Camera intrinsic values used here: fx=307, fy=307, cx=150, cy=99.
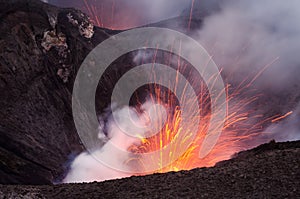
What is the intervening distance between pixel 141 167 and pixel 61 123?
13735mm

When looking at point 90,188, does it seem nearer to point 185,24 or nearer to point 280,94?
point 280,94

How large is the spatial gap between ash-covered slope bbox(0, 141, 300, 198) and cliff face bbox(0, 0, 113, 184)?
21.2 metres

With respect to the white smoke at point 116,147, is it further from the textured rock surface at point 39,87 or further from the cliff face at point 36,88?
the cliff face at point 36,88

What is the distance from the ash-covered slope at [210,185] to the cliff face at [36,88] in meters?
21.2

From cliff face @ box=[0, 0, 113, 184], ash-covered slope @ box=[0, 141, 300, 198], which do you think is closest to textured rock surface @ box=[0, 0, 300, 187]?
cliff face @ box=[0, 0, 113, 184]

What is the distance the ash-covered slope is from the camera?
1362 cm

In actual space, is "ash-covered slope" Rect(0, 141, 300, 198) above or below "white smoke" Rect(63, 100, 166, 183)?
below

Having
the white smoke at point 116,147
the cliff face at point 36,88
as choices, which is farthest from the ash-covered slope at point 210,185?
the white smoke at point 116,147

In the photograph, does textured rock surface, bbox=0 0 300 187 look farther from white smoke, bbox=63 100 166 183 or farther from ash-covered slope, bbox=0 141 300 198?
ash-covered slope, bbox=0 141 300 198

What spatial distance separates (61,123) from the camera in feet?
144

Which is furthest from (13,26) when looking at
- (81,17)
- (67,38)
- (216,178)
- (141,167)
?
(216,178)

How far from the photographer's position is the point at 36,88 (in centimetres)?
4362

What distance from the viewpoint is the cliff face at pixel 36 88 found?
37.4 meters

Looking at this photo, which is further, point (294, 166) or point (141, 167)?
point (141, 167)
